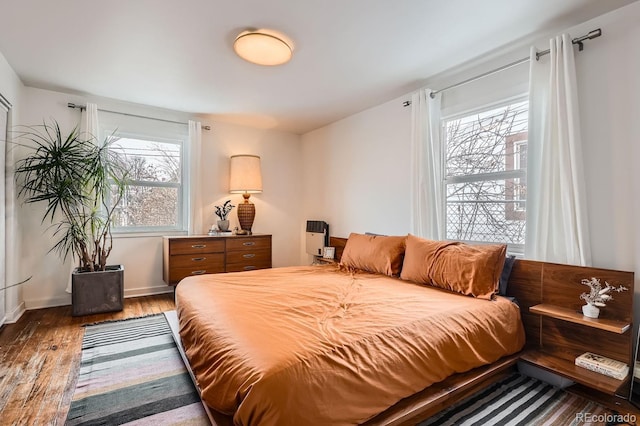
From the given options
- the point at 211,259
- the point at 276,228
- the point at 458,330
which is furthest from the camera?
the point at 276,228

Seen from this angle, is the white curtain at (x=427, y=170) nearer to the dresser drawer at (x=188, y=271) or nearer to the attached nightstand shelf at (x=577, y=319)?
the attached nightstand shelf at (x=577, y=319)

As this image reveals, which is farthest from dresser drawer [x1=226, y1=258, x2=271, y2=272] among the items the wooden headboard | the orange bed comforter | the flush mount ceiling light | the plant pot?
the wooden headboard

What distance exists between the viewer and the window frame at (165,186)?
3.88m

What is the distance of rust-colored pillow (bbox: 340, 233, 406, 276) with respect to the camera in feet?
9.57

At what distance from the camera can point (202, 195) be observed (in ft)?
14.4

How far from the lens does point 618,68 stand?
204 centimetres

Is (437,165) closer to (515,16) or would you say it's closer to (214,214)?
(515,16)

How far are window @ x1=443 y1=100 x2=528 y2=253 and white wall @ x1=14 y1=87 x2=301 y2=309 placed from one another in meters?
2.66

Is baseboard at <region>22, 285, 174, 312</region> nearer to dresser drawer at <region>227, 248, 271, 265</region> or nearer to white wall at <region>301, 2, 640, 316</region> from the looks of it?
dresser drawer at <region>227, 248, 271, 265</region>

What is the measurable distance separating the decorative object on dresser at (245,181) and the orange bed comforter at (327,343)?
2043mm

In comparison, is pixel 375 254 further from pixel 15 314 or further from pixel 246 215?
pixel 15 314

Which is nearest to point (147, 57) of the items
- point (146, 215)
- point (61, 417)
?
point (146, 215)

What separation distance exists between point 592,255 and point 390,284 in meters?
1.35

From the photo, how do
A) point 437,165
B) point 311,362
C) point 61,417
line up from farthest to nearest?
point 437,165, point 61,417, point 311,362
